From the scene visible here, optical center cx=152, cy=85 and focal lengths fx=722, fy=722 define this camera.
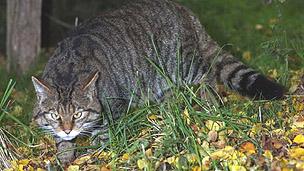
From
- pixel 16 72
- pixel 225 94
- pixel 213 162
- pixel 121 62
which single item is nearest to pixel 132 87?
pixel 121 62

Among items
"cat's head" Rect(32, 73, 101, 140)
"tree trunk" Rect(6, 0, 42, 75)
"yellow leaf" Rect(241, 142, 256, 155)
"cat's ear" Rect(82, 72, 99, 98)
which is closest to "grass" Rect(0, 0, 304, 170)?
"yellow leaf" Rect(241, 142, 256, 155)

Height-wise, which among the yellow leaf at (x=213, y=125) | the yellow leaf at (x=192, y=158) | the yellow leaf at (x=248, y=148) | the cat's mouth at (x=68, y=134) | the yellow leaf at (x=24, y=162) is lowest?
the yellow leaf at (x=24, y=162)

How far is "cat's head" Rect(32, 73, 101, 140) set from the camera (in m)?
5.26

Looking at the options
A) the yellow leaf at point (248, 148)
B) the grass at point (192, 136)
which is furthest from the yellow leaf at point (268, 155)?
the yellow leaf at point (248, 148)

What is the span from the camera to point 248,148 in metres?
4.79

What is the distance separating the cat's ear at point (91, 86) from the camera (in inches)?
Answer: 207

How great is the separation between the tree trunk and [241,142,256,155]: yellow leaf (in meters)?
4.49

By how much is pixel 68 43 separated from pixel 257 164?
2.06 metres

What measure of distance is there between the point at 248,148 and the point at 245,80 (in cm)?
127

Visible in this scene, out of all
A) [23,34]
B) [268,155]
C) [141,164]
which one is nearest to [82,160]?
[141,164]

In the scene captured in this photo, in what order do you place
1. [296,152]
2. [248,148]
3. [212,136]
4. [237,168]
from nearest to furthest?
[237,168]
[296,152]
[248,148]
[212,136]

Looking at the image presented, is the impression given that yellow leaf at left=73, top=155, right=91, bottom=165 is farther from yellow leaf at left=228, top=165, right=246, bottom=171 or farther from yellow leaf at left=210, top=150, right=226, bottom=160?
yellow leaf at left=228, top=165, right=246, bottom=171

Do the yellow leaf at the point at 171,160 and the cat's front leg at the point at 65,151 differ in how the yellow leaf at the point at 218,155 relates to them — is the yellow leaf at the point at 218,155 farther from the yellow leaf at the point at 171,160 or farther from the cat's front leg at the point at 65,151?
the cat's front leg at the point at 65,151

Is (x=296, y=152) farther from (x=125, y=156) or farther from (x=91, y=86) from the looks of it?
(x=91, y=86)
